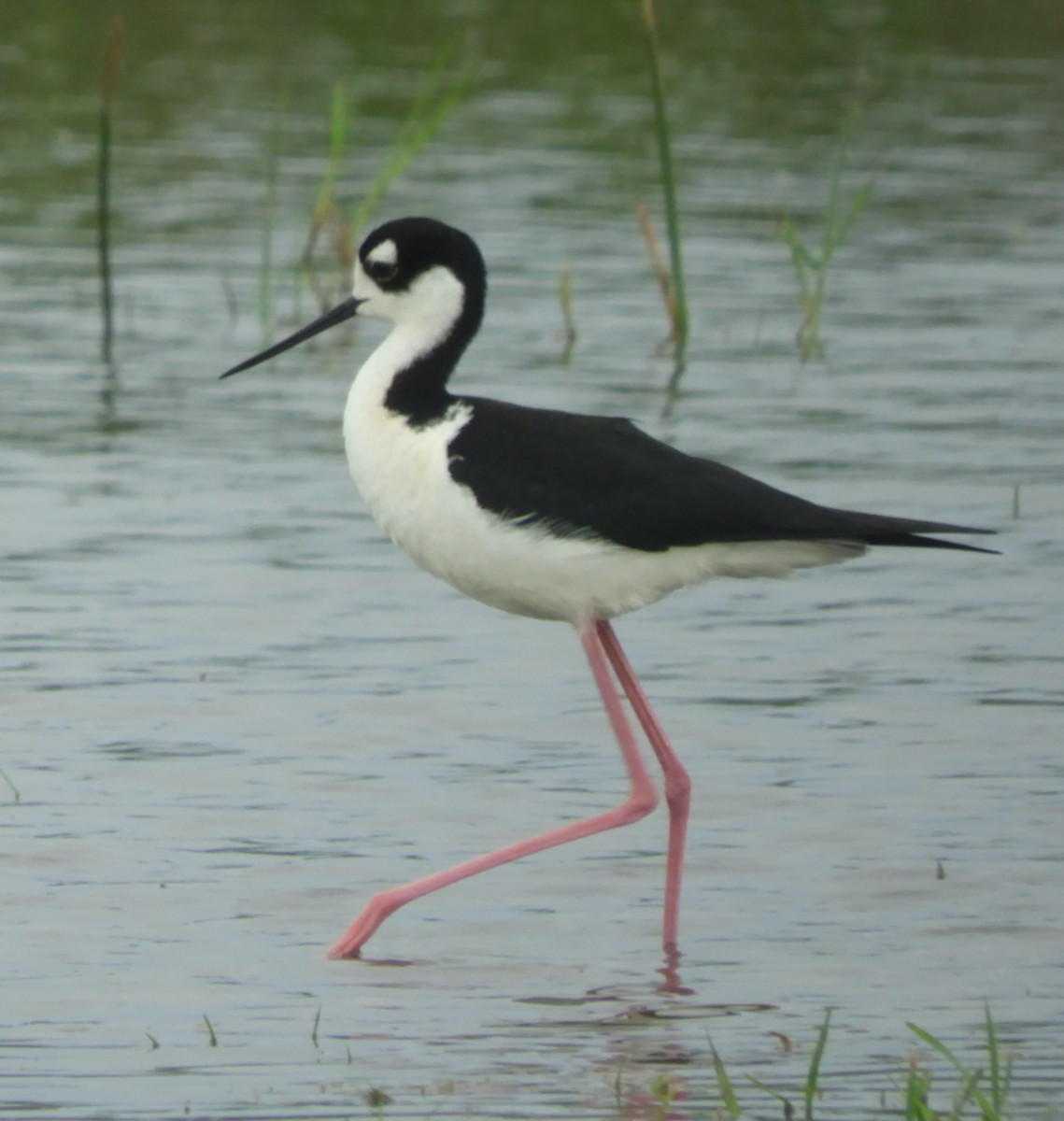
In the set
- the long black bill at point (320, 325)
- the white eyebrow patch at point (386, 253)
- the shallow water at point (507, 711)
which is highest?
the white eyebrow patch at point (386, 253)

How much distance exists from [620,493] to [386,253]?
0.81 metres

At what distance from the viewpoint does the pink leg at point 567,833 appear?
5949 millimetres

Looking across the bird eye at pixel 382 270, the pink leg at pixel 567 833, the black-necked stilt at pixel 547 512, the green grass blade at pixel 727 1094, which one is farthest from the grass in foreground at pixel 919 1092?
the bird eye at pixel 382 270

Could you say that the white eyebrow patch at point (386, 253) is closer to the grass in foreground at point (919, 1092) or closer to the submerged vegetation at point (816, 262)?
the grass in foreground at point (919, 1092)

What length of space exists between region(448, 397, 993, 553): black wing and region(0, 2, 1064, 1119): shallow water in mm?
827

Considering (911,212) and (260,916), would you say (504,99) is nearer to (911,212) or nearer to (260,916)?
(911,212)

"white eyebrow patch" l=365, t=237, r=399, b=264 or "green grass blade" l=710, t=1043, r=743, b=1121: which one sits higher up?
"white eyebrow patch" l=365, t=237, r=399, b=264

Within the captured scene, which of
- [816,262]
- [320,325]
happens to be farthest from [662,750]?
[816,262]

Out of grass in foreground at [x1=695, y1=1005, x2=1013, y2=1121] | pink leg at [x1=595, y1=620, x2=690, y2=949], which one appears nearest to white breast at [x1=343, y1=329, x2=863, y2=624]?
pink leg at [x1=595, y1=620, x2=690, y2=949]

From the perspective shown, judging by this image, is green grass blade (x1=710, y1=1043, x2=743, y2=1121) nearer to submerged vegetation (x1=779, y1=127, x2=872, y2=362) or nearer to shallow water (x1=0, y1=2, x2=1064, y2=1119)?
shallow water (x1=0, y1=2, x2=1064, y2=1119)

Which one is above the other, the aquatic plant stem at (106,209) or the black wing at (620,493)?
the black wing at (620,493)

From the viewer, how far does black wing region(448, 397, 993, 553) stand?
6.08 metres

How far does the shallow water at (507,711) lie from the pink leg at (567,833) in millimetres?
84

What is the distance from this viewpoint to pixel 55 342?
13.3 meters
